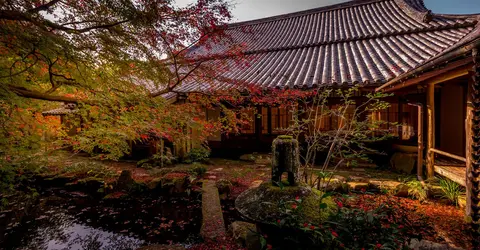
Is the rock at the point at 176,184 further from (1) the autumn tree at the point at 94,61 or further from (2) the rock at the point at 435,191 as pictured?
(2) the rock at the point at 435,191

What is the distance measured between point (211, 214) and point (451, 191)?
17.3ft

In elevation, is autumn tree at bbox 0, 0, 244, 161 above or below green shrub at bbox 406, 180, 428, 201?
above

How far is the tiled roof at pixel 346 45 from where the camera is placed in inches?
296

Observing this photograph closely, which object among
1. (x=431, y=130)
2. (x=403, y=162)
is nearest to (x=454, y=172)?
(x=431, y=130)

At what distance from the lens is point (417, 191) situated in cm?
538

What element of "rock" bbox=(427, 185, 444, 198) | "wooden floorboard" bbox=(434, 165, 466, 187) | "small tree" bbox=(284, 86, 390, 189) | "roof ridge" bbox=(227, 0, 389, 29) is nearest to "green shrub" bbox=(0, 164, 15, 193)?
"small tree" bbox=(284, 86, 390, 189)

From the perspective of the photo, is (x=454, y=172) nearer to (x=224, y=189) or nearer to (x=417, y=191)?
(x=417, y=191)

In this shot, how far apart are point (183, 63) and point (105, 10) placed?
153 cm

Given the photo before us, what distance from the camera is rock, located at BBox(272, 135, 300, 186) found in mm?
2865

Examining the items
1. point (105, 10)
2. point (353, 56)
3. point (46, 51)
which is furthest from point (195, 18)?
point (353, 56)

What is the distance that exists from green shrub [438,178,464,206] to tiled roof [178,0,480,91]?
2989mm

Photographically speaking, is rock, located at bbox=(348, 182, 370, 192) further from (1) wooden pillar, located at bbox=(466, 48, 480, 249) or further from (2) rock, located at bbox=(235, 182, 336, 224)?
(2) rock, located at bbox=(235, 182, 336, 224)

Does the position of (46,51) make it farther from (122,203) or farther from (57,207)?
(57,207)

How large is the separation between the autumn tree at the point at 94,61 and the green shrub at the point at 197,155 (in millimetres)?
5373
